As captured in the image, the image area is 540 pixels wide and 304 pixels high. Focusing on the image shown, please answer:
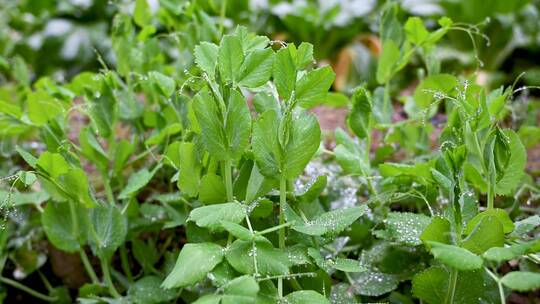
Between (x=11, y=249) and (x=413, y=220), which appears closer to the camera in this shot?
(x=413, y=220)

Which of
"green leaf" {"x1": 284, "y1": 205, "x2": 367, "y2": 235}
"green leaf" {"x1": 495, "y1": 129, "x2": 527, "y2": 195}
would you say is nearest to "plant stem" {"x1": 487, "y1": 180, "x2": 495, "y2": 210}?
"green leaf" {"x1": 495, "y1": 129, "x2": 527, "y2": 195}

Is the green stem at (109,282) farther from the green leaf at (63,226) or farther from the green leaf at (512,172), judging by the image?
the green leaf at (512,172)

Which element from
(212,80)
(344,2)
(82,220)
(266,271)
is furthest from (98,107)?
(344,2)

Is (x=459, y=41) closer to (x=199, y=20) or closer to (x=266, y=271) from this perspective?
(x=199, y=20)

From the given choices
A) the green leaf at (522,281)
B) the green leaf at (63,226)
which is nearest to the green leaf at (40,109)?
the green leaf at (63,226)

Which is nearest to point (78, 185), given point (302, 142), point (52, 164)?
point (52, 164)

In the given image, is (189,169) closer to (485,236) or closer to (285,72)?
(285,72)
